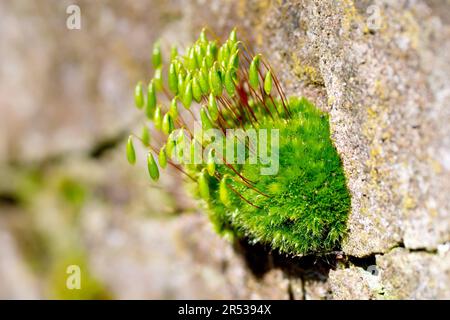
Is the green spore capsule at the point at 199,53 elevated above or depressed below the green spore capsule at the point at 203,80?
above

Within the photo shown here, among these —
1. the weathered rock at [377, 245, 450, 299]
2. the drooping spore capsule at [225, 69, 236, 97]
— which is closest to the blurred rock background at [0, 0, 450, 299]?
the weathered rock at [377, 245, 450, 299]

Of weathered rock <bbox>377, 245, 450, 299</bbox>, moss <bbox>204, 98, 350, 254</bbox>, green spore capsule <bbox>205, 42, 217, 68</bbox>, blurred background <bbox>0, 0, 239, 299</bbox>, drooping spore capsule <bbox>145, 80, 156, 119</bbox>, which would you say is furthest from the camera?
blurred background <bbox>0, 0, 239, 299</bbox>

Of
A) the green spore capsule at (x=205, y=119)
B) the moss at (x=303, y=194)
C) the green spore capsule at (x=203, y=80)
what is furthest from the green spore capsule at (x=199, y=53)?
the moss at (x=303, y=194)

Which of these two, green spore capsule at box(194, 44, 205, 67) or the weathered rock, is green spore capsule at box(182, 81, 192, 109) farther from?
the weathered rock

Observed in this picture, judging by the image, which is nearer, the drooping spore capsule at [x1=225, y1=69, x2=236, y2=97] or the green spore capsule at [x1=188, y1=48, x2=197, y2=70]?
the drooping spore capsule at [x1=225, y1=69, x2=236, y2=97]

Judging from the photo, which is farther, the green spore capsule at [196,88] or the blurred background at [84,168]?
the blurred background at [84,168]

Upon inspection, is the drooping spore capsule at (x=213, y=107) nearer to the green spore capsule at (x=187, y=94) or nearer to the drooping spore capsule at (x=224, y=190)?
the green spore capsule at (x=187, y=94)

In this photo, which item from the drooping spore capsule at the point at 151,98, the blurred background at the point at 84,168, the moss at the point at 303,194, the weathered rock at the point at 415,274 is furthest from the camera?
the blurred background at the point at 84,168
